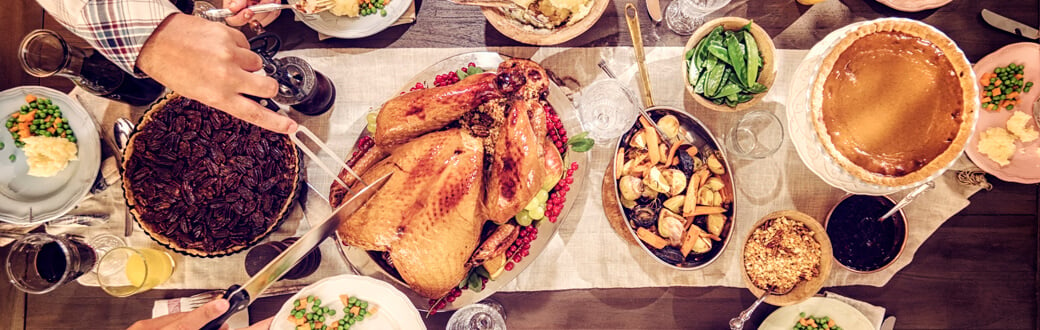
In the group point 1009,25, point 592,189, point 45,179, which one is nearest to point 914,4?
point 1009,25

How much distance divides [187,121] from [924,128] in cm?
197

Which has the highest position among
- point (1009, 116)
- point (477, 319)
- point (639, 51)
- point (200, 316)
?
point (639, 51)

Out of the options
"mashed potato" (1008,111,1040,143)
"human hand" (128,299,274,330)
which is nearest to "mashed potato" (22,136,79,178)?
"human hand" (128,299,274,330)

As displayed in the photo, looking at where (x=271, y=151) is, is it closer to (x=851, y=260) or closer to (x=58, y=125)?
(x=58, y=125)

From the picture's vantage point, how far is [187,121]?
4.71 ft

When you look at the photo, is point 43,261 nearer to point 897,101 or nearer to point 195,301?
point 195,301

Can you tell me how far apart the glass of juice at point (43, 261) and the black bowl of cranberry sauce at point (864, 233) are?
230cm

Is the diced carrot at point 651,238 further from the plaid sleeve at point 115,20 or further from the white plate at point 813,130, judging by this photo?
the plaid sleeve at point 115,20

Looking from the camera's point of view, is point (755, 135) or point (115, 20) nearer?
point (115, 20)

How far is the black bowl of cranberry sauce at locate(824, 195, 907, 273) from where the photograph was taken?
1.59 meters

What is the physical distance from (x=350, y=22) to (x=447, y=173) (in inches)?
22.2

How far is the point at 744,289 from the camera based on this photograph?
1.68 m

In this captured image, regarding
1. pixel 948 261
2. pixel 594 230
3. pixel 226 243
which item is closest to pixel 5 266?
pixel 226 243

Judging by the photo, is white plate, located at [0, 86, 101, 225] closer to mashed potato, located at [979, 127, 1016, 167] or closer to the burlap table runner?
the burlap table runner
